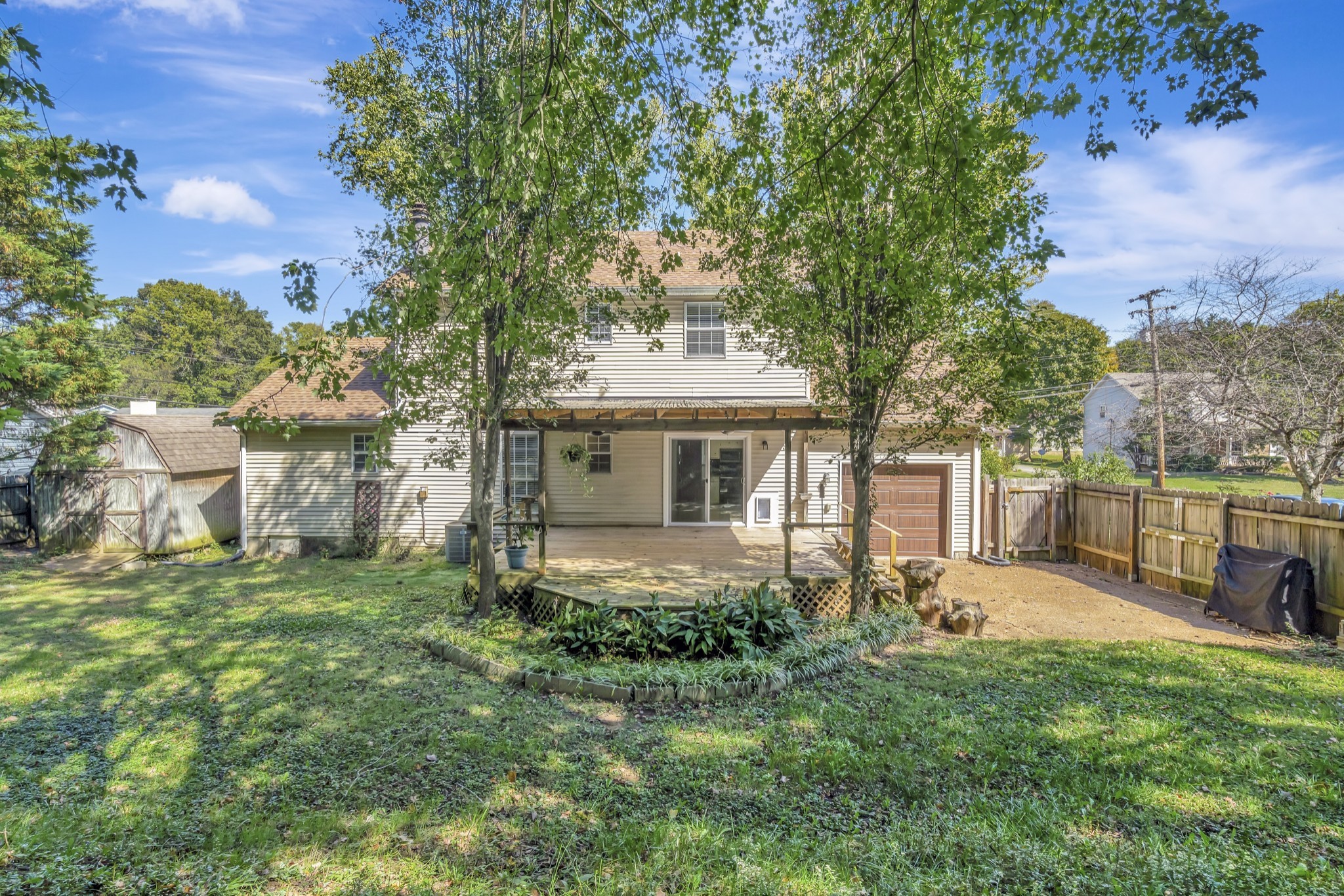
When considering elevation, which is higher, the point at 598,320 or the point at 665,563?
the point at 598,320

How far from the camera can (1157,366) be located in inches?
640

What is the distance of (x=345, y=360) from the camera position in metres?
14.2

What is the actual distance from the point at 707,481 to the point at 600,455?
2352 mm

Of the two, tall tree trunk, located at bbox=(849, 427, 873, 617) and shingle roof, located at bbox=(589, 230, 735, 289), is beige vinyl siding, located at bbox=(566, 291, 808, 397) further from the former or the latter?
tall tree trunk, located at bbox=(849, 427, 873, 617)

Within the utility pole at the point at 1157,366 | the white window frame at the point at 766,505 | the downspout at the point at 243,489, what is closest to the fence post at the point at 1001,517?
the utility pole at the point at 1157,366

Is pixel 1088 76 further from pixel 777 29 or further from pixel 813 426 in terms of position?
pixel 813 426

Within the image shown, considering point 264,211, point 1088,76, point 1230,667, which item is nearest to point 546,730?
point 1088,76

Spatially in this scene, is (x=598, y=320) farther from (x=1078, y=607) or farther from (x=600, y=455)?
(x=1078, y=607)

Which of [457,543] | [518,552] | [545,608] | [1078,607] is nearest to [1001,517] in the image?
[1078,607]

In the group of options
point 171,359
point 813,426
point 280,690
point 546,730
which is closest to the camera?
point 546,730

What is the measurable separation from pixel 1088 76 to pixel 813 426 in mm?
5137

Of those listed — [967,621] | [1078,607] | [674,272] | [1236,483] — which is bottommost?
[1078,607]

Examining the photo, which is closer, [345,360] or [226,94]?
[226,94]

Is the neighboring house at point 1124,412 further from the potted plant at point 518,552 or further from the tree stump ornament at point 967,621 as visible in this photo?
the potted plant at point 518,552
